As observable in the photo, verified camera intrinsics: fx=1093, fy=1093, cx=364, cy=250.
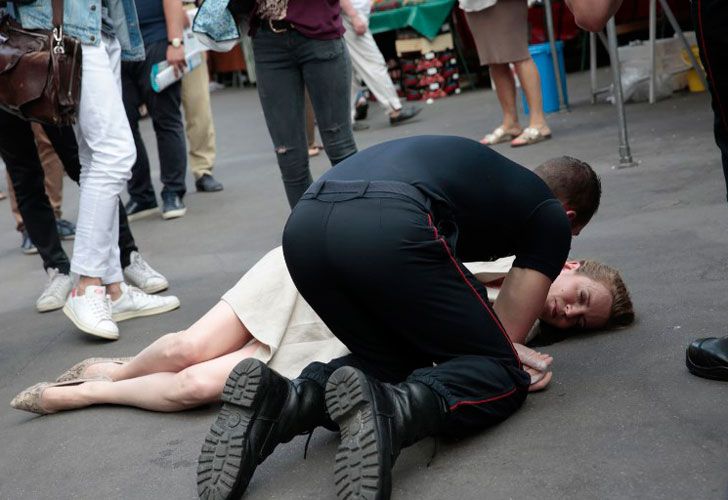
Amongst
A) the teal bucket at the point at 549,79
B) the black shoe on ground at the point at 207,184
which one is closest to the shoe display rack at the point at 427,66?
the teal bucket at the point at 549,79

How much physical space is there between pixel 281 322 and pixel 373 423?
1010mm

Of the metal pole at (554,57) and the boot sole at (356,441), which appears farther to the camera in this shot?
the metal pole at (554,57)

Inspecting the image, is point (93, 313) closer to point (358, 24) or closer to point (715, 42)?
point (715, 42)

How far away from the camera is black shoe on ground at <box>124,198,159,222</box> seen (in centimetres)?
770

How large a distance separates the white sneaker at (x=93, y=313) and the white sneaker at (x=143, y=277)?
719 mm

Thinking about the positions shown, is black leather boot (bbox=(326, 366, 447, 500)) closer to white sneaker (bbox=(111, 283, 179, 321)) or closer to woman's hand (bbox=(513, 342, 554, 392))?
woman's hand (bbox=(513, 342, 554, 392))

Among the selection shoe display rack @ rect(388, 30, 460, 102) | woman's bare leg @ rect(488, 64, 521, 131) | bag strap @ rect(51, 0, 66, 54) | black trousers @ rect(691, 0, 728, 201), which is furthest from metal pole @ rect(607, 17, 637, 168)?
shoe display rack @ rect(388, 30, 460, 102)

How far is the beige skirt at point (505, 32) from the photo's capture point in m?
7.94

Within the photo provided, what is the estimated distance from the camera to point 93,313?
183 inches

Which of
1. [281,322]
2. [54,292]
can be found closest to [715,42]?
[281,322]

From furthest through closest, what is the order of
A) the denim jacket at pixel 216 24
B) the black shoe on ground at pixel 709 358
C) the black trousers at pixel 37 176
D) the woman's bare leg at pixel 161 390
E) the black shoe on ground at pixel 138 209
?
the black shoe on ground at pixel 138 209
the black trousers at pixel 37 176
the denim jacket at pixel 216 24
the woman's bare leg at pixel 161 390
the black shoe on ground at pixel 709 358

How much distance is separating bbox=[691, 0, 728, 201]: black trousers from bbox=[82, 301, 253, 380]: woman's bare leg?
1.64 metres

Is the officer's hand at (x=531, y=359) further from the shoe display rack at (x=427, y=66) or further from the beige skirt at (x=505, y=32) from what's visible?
the shoe display rack at (x=427, y=66)

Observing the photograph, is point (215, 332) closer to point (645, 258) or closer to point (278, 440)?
point (278, 440)
